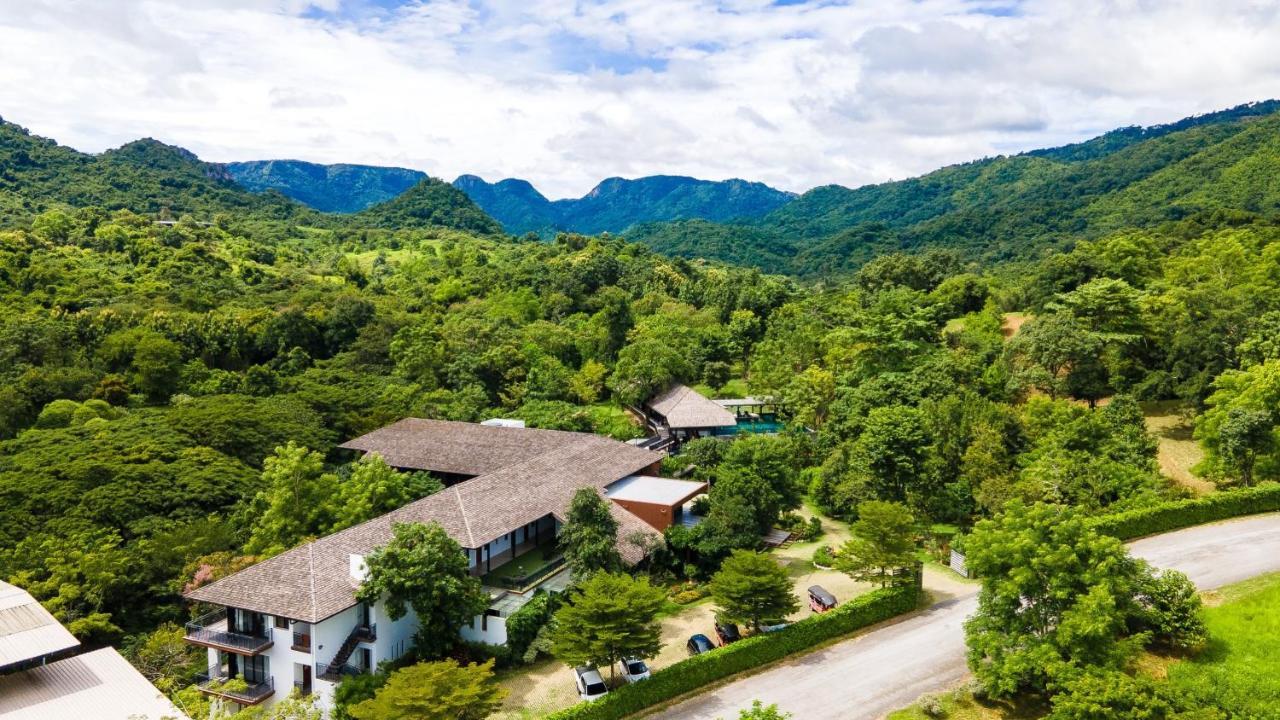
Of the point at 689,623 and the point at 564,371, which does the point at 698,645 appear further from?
the point at 564,371

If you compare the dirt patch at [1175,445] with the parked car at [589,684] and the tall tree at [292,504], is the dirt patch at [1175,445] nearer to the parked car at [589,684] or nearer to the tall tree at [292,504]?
the parked car at [589,684]

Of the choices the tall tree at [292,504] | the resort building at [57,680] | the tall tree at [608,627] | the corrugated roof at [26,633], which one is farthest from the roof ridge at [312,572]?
the tall tree at [608,627]

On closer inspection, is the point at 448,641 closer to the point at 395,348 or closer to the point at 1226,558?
the point at 1226,558

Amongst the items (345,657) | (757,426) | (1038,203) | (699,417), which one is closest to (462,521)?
(345,657)

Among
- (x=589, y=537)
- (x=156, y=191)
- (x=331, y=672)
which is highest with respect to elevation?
(x=156, y=191)

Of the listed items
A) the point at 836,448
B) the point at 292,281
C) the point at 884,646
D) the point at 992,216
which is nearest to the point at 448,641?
the point at 884,646
